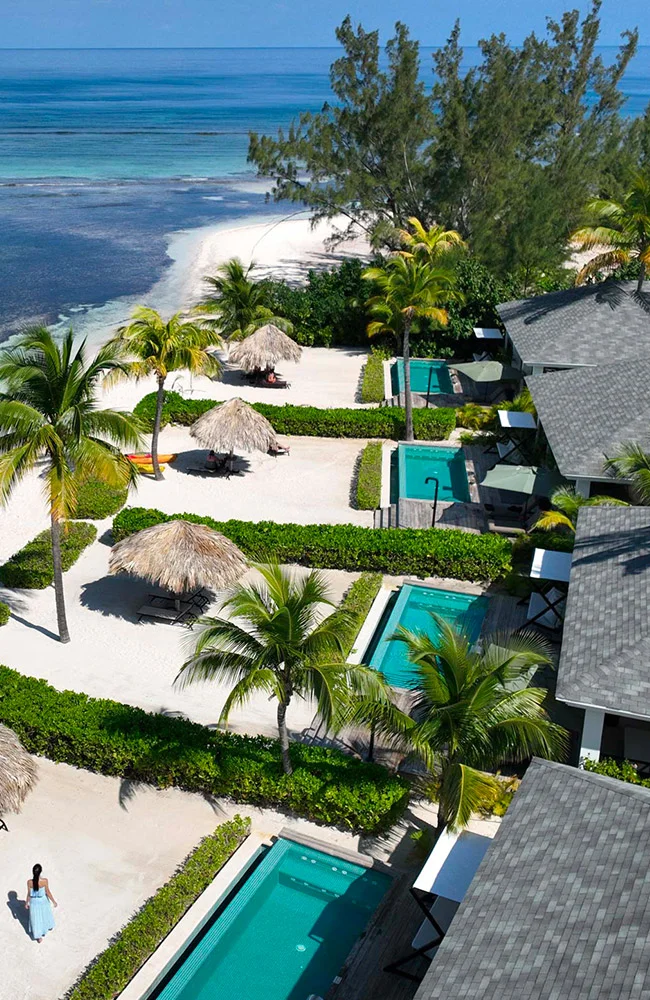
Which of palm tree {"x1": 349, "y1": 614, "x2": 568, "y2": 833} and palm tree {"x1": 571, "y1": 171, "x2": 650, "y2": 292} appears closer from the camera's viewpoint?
palm tree {"x1": 349, "y1": 614, "x2": 568, "y2": 833}

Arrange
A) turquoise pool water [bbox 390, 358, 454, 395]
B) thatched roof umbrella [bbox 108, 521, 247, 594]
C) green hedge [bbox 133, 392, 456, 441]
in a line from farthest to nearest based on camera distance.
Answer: turquoise pool water [bbox 390, 358, 454, 395] → green hedge [bbox 133, 392, 456, 441] → thatched roof umbrella [bbox 108, 521, 247, 594]

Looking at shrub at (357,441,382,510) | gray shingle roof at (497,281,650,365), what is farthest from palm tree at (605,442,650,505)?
gray shingle roof at (497,281,650,365)

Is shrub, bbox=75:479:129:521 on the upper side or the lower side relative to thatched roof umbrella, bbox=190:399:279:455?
lower

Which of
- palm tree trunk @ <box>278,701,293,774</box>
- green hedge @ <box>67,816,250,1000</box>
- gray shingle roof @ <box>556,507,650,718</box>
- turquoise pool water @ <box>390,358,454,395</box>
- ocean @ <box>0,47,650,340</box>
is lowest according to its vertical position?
ocean @ <box>0,47,650,340</box>

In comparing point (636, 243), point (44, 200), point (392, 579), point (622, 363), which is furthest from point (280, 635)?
point (44, 200)

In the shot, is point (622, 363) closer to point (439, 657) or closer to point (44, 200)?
point (439, 657)

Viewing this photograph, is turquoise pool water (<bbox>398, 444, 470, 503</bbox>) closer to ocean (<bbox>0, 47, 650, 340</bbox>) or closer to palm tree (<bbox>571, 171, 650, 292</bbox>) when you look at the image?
palm tree (<bbox>571, 171, 650, 292</bbox>)

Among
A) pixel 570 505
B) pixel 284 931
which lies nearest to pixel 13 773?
pixel 284 931
